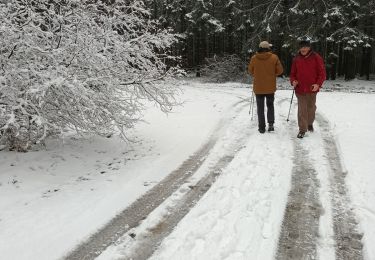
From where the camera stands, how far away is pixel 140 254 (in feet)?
13.7

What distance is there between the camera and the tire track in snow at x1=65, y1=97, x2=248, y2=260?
4.34 meters

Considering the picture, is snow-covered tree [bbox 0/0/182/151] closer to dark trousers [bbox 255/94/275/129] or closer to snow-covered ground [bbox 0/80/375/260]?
snow-covered ground [bbox 0/80/375/260]

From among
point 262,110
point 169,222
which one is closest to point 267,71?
point 262,110

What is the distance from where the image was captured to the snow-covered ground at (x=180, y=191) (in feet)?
14.3

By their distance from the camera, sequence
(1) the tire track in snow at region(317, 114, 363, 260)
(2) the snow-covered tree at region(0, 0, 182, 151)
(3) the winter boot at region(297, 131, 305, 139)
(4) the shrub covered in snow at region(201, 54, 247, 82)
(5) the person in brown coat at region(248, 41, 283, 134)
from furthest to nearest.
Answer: (4) the shrub covered in snow at region(201, 54, 247, 82)
(5) the person in brown coat at region(248, 41, 283, 134)
(3) the winter boot at region(297, 131, 305, 139)
(2) the snow-covered tree at region(0, 0, 182, 151)
(1) the tire track in snow at region(317, 114, 363, 260)

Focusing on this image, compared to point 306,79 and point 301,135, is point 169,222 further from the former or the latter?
point 306,79

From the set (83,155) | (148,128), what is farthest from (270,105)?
(83,155)

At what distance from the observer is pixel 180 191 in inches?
233

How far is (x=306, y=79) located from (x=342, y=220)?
505 centimetres

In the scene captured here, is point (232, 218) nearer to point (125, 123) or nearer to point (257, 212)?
point (257, 212)

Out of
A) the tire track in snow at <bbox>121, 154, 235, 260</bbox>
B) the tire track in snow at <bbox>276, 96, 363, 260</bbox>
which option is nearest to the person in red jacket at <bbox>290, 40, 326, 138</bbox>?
the tire track in snow at <bbox>276, 96, 363, 260</bbox>

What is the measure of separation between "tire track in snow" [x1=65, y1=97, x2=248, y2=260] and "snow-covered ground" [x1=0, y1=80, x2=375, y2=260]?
0.11m

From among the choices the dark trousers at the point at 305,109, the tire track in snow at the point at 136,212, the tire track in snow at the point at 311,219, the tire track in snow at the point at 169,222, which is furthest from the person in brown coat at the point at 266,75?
the tire track in snow at the point at 169,222

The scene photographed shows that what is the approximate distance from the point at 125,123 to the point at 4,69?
2.34 meters
